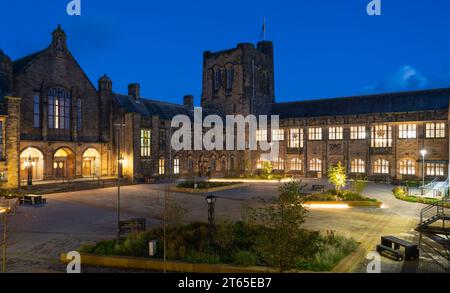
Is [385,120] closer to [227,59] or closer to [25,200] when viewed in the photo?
[227,59]

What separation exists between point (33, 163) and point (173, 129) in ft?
61.1

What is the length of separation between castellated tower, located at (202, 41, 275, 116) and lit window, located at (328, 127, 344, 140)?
13.5 meters

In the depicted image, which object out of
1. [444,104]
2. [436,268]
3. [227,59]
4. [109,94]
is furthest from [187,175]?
[436,268]

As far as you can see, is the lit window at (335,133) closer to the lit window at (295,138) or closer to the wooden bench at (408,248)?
the lit window at (295,138)

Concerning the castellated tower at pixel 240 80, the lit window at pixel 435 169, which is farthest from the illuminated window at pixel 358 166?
the castellated tower at pixel 240 80

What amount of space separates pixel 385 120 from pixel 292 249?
1645 inches

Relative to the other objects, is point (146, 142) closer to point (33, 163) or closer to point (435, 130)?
point (33, 163)

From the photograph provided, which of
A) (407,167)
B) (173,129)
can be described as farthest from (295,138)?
(173,129)

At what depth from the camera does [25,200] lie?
25.6 meters

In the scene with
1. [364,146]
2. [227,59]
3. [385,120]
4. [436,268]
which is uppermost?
[227,59]

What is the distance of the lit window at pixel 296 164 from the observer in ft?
171

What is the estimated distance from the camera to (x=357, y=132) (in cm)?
4772

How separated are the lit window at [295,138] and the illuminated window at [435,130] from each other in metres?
16.7

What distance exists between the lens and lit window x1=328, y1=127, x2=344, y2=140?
4903cm
